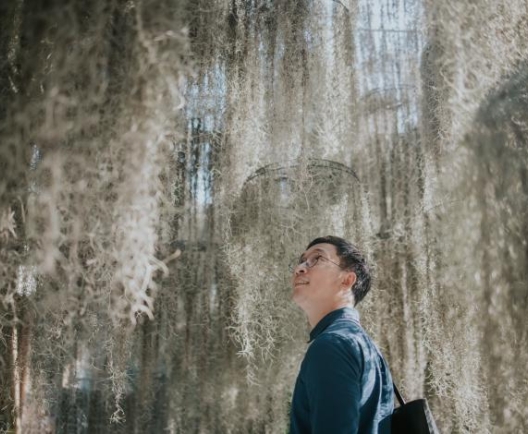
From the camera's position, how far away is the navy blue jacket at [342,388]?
0.81 m

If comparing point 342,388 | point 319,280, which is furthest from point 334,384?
point 319,280

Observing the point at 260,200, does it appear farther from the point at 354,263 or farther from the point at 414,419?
the point at 414,419

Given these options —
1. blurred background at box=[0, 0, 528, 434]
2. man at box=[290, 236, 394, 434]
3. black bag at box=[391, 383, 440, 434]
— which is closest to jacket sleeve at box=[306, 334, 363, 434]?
man at box=[290, 236, 394, 434]

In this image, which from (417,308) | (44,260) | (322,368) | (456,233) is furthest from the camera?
(417,308)

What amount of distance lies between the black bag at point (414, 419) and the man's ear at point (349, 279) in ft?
0.83

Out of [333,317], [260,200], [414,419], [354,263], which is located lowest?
[414,419]

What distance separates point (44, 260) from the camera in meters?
1.23

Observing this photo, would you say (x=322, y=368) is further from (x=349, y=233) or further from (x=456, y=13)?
(x=456, y=13)

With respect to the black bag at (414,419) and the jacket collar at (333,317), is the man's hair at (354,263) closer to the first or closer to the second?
the jacket collar at (333,317)

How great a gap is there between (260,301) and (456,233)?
0.64 metres

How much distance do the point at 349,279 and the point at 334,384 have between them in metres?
0.32

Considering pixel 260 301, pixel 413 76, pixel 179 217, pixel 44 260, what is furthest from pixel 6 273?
pixel 413 76

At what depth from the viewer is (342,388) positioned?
826 millimetres

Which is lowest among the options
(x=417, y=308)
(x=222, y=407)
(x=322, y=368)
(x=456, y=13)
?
(x=222, y=407)
